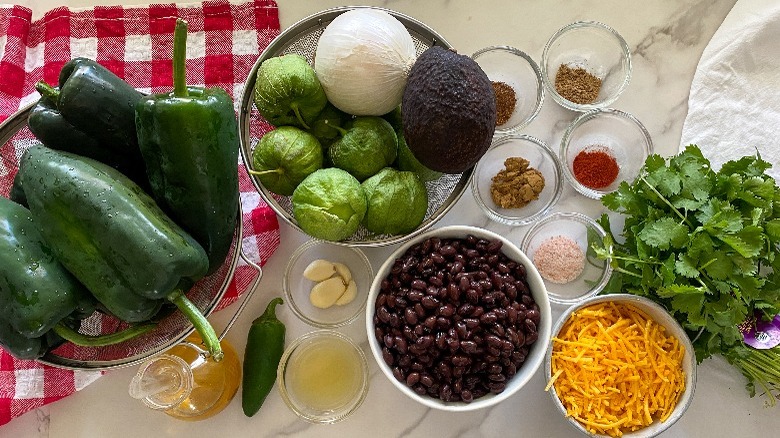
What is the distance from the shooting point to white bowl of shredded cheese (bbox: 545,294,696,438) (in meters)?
1.24

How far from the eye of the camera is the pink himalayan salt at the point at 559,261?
1.39 m

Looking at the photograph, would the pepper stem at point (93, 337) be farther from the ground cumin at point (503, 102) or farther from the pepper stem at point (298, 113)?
the ground cumin at point (503, 102)

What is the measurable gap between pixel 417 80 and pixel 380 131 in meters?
0.13

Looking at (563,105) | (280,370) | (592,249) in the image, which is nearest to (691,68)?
(563,105)

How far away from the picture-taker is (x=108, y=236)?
3.36 feet

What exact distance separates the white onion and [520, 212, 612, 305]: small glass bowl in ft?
1.42

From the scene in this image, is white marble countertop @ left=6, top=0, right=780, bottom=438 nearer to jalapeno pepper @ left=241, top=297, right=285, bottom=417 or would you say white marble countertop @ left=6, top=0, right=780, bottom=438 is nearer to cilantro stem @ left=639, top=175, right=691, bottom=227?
jalapeno pepper @ left=241, top=297, right=285, bottom=417

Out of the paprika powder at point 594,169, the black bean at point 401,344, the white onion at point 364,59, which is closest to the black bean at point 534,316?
the black bean at point 401,344

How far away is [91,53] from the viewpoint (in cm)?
138

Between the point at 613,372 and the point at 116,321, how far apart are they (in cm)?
89

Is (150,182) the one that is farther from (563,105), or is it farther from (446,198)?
Result: (563,105)

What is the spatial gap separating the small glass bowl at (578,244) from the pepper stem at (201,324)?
2.18 feet

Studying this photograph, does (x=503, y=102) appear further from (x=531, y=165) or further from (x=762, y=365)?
(x=762, y=365)

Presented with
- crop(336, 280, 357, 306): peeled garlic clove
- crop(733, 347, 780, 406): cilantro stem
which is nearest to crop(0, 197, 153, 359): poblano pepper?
crop(336, 280, 357, 306): peeled garlic clove
